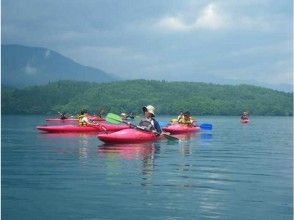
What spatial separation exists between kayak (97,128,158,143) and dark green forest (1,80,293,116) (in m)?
111

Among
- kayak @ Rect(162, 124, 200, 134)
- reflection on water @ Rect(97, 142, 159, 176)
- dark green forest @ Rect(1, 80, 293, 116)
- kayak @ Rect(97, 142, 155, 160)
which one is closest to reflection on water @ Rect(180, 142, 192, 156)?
reflection on water @ Rect(97, 142, 159, 176)

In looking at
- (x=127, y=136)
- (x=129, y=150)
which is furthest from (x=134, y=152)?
(x=127, y=136)

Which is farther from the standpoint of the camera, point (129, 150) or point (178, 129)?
point (178, 129)

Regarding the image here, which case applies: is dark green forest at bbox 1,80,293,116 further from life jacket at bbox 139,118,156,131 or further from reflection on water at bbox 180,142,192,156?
life jacket at bbox 139,118,156,131

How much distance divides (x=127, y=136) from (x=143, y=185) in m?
9.91

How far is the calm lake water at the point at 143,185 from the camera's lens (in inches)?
366

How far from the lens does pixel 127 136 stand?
21.6 meters

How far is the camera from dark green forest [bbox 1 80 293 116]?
5433 inches

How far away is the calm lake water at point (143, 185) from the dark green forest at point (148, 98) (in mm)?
115433

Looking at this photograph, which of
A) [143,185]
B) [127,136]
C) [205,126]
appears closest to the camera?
[143,185]

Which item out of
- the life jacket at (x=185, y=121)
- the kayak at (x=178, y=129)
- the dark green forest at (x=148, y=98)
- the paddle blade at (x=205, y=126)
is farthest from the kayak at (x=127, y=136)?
the dark green forest at (x=148, y=98)

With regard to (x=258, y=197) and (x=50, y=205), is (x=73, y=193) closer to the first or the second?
(x=50, y=205)

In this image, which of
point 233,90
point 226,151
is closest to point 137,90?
point 233,90

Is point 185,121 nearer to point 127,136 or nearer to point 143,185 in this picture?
point 127,136
